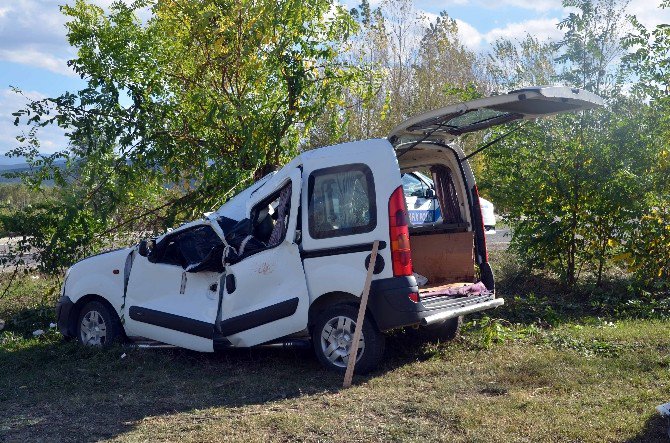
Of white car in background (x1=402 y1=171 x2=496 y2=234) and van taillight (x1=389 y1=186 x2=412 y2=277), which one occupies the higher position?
white car in background (x1=402 y1=171 x2=496 y2=234)

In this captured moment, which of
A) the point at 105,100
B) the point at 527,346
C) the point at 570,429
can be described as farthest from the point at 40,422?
the point at 105,100

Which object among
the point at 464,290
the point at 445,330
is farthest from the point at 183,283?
the point at 464,290

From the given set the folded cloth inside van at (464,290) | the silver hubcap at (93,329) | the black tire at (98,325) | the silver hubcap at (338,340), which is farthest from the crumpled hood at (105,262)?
the folded cloth inside van at (464,290)

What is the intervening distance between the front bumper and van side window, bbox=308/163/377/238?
11.0 feet

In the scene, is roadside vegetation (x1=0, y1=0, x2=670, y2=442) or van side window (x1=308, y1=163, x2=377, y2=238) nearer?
van side window (x1=308, y1=163, x2=377, y2=238)

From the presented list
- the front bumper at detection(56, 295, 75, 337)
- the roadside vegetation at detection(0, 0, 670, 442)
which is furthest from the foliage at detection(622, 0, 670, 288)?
the front bumper at detection(56, 295, 75, 337)

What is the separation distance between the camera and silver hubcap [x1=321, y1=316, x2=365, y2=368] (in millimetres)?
7668

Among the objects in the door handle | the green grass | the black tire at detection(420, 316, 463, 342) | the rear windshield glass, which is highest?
the rear windshield glass

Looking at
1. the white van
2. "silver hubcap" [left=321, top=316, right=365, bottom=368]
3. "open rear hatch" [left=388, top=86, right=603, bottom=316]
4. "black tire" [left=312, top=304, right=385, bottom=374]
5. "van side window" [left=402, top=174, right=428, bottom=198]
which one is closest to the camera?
the white van

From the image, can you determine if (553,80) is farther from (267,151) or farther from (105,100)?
(105,100)

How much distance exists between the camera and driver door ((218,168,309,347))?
7758 mm

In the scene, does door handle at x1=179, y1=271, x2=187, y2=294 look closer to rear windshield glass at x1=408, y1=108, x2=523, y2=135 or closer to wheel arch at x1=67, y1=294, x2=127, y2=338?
wheel arch at x1=67, y1=294, x2=127, y2=338

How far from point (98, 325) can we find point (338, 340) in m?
3.06

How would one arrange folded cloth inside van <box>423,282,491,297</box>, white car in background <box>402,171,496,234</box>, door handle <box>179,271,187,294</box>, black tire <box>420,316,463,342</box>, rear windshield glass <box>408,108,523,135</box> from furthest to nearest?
white car in background <box>402,171,496,234</box>
black tire <box>420,316,463,342</box>
door handle <box>179,271,187,294</box>
folded cloth inside van <box>423,282,491,297</box>
rear windshield glass <box>408,108,523,135</box>
